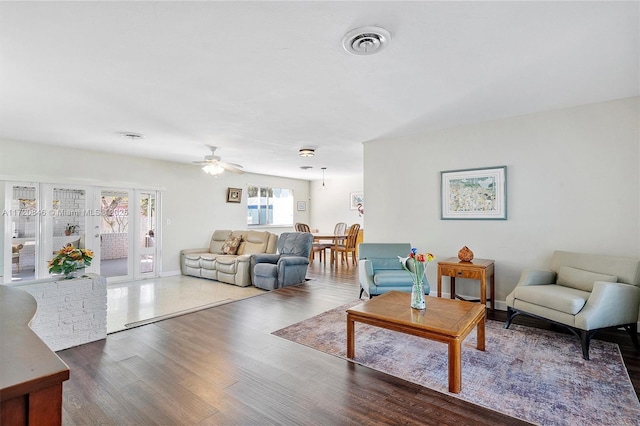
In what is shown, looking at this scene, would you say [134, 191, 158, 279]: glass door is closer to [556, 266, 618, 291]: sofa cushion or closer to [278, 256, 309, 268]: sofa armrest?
[278, 256, 309, 268]: sofa armrest

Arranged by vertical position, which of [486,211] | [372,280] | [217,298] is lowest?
[217,298]

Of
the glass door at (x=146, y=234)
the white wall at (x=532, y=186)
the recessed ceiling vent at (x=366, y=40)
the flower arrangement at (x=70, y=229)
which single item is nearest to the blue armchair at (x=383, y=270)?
the white wall at (x=532, y=186)

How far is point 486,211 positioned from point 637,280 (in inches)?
61.0

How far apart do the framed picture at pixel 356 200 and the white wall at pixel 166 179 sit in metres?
2.20

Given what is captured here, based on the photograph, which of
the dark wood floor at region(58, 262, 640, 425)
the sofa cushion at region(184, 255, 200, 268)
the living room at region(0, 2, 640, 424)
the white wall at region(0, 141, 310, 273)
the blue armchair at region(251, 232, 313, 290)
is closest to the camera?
the dark wood floor at region(58, 262, 640, 425)

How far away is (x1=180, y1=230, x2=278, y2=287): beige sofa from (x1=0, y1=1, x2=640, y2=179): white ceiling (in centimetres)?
248

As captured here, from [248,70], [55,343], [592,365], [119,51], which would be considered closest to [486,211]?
[592,365]

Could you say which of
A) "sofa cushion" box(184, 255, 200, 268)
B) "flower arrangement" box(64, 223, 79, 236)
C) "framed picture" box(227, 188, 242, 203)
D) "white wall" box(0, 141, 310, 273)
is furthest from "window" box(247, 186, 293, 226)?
"flower arrangement" box(64, 223, 79, 236)

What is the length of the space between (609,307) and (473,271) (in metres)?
1.18

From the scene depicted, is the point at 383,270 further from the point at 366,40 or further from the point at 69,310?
the point at 69,310

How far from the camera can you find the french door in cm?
482

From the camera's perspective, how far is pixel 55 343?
283cm

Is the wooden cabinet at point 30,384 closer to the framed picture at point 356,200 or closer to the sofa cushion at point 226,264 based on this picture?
the sofa cushion at point 226,264

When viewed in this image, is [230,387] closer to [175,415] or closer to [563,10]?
[175,415]
